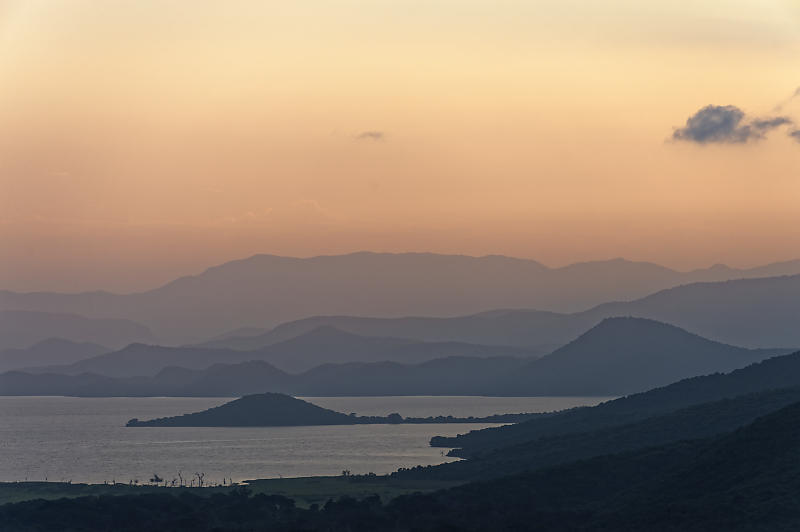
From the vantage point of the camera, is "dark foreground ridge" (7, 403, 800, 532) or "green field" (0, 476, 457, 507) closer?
"dark foreground ridge" (7, 403, 800, 532)

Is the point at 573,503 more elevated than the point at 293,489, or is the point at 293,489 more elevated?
the point at 293,489

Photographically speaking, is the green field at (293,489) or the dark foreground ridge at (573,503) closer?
the dark foreground ridge at (573,503)

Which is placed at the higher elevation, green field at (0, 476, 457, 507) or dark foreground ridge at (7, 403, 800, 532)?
green field at (0, 476, 457, 507)

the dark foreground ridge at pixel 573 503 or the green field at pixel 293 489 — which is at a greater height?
the green field at pixel 293 489

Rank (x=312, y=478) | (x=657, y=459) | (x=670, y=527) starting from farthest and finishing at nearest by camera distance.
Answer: (x=312, y=478), (x=657, y=459), (x=670, y=527)

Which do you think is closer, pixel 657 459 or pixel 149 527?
pixel 149 527

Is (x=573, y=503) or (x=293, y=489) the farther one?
(x=293, y=489)

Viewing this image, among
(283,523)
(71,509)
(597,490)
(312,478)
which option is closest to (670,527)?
(597,490)

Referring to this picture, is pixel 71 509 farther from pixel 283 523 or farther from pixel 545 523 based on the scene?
pixel 545 523
